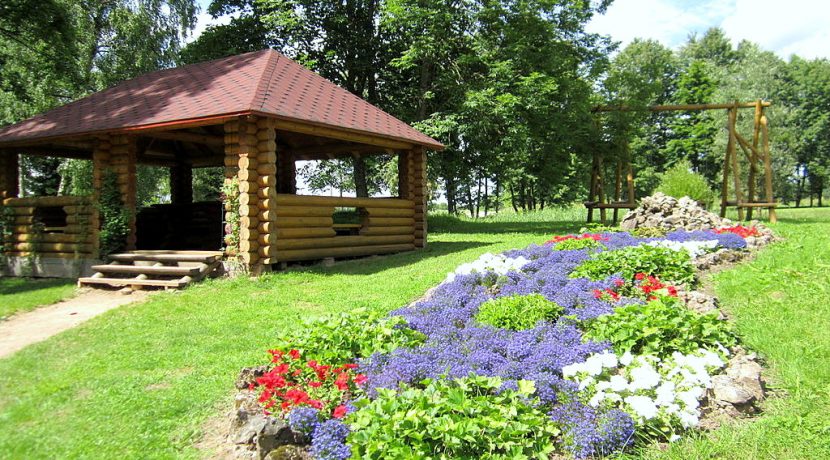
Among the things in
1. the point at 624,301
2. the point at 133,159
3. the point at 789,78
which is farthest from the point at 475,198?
the point at 624,301

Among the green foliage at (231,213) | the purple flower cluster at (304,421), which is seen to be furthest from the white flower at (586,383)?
the green foliage at (231,213)

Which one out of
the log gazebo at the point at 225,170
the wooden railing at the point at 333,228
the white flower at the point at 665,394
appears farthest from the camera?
the wooden railing at the point at 333,228

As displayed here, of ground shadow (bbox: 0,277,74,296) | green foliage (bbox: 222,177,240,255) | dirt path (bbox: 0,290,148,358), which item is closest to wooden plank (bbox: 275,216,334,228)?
green foliage (bbox: 222,177,240,255)

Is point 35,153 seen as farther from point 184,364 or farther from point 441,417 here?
point 441,417

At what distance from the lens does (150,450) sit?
130 inches

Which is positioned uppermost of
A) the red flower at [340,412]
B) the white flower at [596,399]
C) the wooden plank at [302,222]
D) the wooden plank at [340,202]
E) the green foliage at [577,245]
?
the wooden plank at [340,202]

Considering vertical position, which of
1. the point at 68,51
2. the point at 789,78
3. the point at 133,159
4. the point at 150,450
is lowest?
the point at 150,450

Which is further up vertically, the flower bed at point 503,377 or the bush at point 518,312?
the bush at point 518,312

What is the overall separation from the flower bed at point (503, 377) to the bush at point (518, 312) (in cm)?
1

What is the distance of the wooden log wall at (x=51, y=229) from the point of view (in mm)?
10211

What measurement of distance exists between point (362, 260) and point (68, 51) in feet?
41.5

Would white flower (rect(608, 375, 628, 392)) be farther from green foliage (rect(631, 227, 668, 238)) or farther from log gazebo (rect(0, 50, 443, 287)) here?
green foliage (rect(631, 227, 668, 238))

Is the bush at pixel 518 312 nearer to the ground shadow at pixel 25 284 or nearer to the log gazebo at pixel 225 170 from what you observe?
the log gazebo at pixel 225 170

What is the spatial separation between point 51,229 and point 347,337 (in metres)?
9.61
